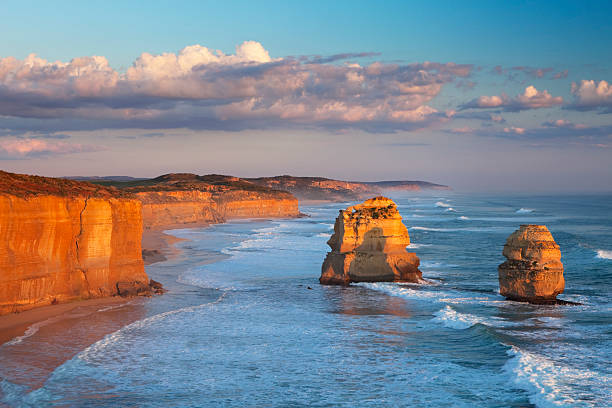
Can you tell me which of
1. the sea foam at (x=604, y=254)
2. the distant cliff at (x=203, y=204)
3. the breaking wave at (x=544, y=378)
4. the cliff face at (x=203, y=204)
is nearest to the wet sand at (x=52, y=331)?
the breaking wave at (x=544, y=378)

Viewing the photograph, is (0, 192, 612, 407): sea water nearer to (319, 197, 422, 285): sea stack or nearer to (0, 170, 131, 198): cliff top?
(319, 197, 422, 285): sea stack

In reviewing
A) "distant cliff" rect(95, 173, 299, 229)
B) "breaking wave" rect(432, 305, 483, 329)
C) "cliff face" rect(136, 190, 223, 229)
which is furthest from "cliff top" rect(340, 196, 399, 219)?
"distant cliff" rect(95, 173, 299, 229)

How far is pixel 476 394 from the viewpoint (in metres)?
15.8

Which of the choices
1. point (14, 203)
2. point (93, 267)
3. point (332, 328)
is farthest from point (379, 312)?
point (14, 203)

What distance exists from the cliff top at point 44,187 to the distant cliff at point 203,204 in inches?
1903

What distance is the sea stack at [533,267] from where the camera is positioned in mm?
26203

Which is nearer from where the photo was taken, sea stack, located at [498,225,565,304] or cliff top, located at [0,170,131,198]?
cliff top, located at [0,170,131,198]

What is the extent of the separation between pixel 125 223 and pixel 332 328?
12.9m

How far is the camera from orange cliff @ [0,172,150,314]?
78.2 feet

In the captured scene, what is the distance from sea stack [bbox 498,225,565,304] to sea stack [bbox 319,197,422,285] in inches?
278

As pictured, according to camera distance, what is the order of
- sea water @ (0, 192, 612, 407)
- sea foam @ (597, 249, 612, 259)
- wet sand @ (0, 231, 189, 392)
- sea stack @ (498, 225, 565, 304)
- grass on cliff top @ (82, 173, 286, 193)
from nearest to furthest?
1. sea water @ (0, 192, 612, 407)
2. wet sand @ (0, 231, 189, 392)
3. sea stack @ (498, 225, 565, 304)
4. sea foam @ (597, 249, 612, 259)
5. grass on cliff top @ (82, 173, 286, 193)

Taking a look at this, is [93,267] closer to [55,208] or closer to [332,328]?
[55,208]

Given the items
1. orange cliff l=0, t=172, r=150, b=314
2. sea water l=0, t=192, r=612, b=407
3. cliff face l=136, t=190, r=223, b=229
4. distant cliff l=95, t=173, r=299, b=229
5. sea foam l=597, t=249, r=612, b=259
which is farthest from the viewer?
distant cliff l=95, t=173, r=299, b=229

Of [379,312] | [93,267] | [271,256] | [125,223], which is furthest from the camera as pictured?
[271,256]
